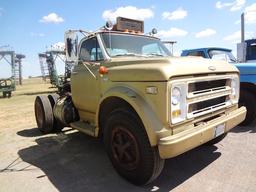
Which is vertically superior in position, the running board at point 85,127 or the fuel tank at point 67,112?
the fuel tank at point 67,112

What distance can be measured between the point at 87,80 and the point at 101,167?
159 centimetres

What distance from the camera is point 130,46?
5051 millimetres

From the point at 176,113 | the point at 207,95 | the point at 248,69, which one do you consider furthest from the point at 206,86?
the point at 248,69

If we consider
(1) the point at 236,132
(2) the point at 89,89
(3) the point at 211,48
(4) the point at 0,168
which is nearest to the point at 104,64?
(2) the point at 89,89

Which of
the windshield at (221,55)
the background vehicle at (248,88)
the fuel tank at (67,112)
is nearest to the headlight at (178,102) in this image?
the fuel tank at (67,112)

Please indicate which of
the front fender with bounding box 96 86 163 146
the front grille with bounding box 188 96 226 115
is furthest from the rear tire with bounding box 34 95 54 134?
the front grille with bounding box 188 96 226 115

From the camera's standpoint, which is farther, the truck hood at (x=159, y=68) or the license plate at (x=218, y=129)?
the license plate at (x=218, y=129)

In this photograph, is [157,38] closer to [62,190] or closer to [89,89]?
[89,89]

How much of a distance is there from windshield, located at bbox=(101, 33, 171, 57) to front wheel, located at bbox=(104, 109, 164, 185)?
1.35 meters

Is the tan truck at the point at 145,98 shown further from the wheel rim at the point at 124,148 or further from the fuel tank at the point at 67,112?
the fuel tank at the point at 67,112

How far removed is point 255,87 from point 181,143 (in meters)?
3.96

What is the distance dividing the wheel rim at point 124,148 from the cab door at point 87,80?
0.98 m

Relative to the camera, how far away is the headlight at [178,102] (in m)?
3.31

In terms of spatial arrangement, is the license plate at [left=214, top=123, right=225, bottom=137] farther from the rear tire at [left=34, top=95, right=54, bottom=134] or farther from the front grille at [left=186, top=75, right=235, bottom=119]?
the rear tire at [left=34, top=95, right=54, bottom=134]
